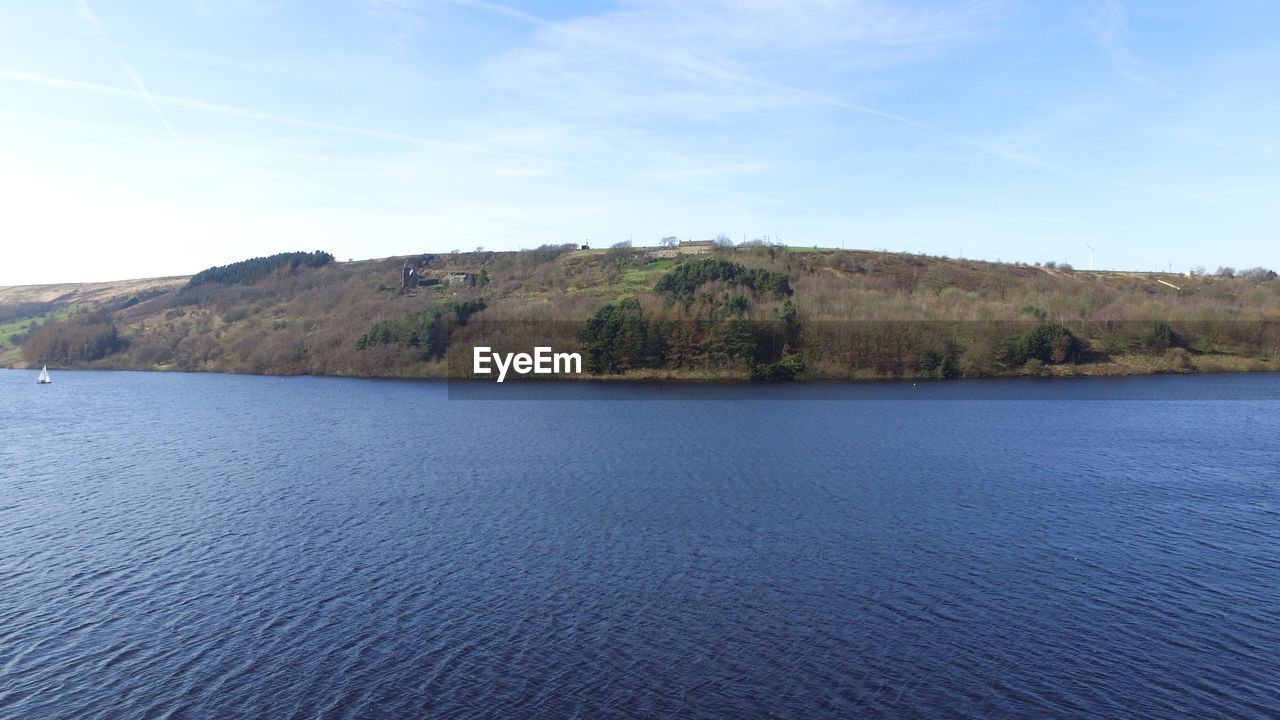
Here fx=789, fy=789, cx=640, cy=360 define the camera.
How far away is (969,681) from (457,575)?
1534 cm

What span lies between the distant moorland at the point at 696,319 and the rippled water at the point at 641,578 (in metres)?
50.5

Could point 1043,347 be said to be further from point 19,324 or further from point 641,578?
point 19,324

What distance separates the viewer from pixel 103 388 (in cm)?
9925

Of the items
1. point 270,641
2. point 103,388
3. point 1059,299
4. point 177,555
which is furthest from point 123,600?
point 1059,299

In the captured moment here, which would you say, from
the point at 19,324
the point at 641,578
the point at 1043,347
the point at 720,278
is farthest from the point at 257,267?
the point at 641,578

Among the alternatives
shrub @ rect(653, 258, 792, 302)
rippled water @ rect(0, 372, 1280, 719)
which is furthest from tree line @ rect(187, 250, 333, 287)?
rippled water @ rect(0, 372, 1280, 719)

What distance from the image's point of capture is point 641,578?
83.1 ft

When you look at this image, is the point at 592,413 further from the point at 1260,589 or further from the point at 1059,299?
the point at 1059,299

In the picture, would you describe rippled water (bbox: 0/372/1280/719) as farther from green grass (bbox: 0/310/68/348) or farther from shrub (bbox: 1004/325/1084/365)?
green grass (bbox: 0/310/68/348)

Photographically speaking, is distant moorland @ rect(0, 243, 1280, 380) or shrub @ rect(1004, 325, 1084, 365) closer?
distant moorland @ rect(0, 243, 1280, 380)

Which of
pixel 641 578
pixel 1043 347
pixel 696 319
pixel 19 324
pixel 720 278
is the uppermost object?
pixel 720 278

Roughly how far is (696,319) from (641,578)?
7804 centimetres

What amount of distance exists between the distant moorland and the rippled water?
166ft

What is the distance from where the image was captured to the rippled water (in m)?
18.1
